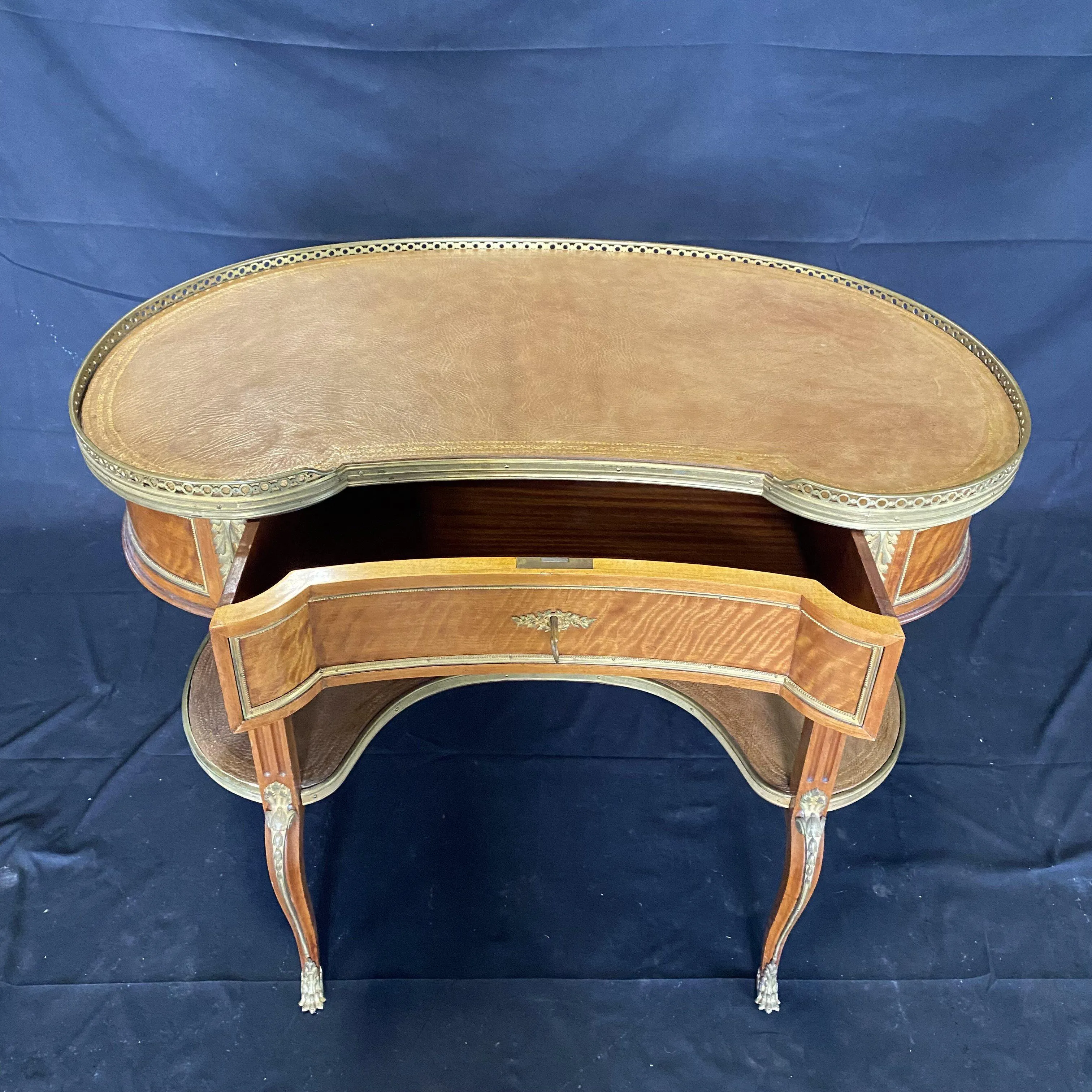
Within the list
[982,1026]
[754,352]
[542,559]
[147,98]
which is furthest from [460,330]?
[982,1026]

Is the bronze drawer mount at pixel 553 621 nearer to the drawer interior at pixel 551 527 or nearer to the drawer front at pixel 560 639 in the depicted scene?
the drawer front at pixel 560 639

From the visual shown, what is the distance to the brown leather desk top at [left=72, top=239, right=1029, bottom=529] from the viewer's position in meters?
1.11

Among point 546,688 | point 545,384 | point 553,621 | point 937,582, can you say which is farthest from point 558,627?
point 546,688

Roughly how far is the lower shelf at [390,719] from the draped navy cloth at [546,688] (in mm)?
216

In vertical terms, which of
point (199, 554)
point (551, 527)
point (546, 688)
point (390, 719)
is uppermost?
point (199, 554)

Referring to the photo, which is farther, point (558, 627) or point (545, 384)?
point (545, 384)

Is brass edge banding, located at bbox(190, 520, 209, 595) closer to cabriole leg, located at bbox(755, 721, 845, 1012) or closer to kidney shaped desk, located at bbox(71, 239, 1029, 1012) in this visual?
kidney shaped desk, located at bbox(71, 239, 1029, 1012)

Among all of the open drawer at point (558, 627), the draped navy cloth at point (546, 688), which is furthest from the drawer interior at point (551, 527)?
the draped navy cloth at point (546, 688)

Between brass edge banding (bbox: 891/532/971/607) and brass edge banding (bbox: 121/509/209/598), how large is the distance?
762 millimetres

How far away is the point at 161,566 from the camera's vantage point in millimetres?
1214

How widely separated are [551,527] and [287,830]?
19.4 inches

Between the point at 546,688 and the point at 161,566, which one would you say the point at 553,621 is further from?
the point at 546,688

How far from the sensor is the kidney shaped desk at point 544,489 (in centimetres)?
97

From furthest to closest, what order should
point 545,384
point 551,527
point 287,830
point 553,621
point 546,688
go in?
point 546,688 < point 551,527 < point 545,384 < point 287,830 < point 553,621
